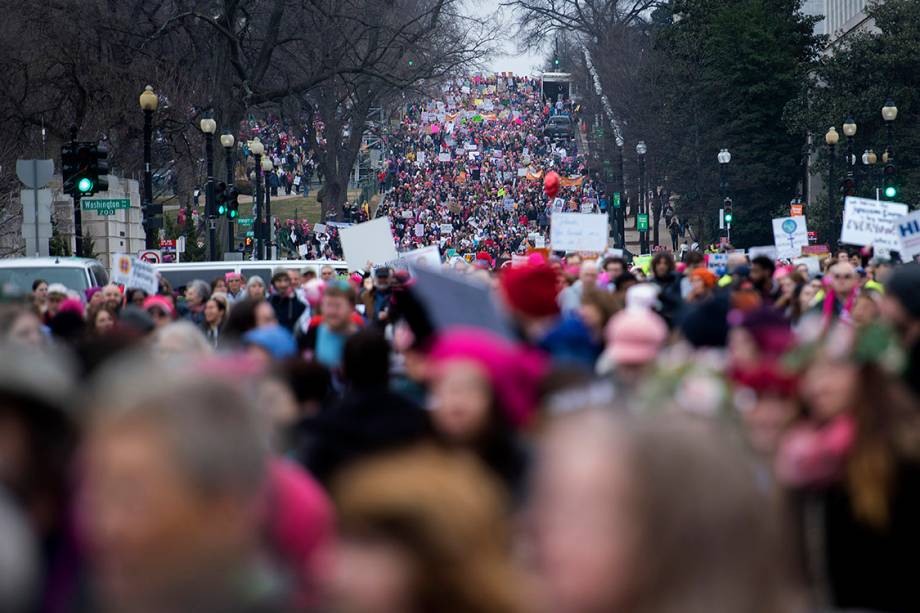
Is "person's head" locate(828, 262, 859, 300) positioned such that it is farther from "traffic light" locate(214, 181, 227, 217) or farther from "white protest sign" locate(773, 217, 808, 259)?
"traffic light" locate(214, 181, 227, 217)

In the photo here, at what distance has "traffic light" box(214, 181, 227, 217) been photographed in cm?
3781

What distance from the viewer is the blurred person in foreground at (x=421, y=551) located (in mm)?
2416

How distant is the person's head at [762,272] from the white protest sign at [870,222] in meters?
4.80

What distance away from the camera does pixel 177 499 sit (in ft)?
7.90

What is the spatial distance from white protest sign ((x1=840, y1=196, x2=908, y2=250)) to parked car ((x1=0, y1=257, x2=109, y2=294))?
8.68m

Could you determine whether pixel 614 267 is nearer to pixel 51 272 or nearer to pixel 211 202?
pixel 51 272

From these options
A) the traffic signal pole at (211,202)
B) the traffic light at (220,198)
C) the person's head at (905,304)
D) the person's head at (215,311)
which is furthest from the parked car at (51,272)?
the traffic light at (220,198)

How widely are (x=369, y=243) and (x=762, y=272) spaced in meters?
8.72

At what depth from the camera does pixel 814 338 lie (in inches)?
234

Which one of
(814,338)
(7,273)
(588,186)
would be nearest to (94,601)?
(814,338)

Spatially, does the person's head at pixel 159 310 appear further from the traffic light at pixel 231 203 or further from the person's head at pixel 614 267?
the traffic light at pixel 231 203

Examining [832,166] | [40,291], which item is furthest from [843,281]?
[832,166]

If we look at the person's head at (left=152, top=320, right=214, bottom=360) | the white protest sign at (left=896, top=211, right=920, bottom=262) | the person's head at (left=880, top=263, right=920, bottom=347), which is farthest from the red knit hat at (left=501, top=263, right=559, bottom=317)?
the white protest sign at (left=896, top=211, right=920, bottom=262)

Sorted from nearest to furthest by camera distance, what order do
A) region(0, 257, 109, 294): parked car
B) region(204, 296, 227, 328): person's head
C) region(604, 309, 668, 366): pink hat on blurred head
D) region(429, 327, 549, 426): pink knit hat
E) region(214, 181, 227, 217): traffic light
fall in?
region(429, 327, 549, 426): pink knit hat → region(604, 309, 668, 366): pink hat on blurred head → region(204, 296, 227, 328): person's head → region(0, 257, 109, 294): parked car → region(214, 181, 227, 217): traffic light
